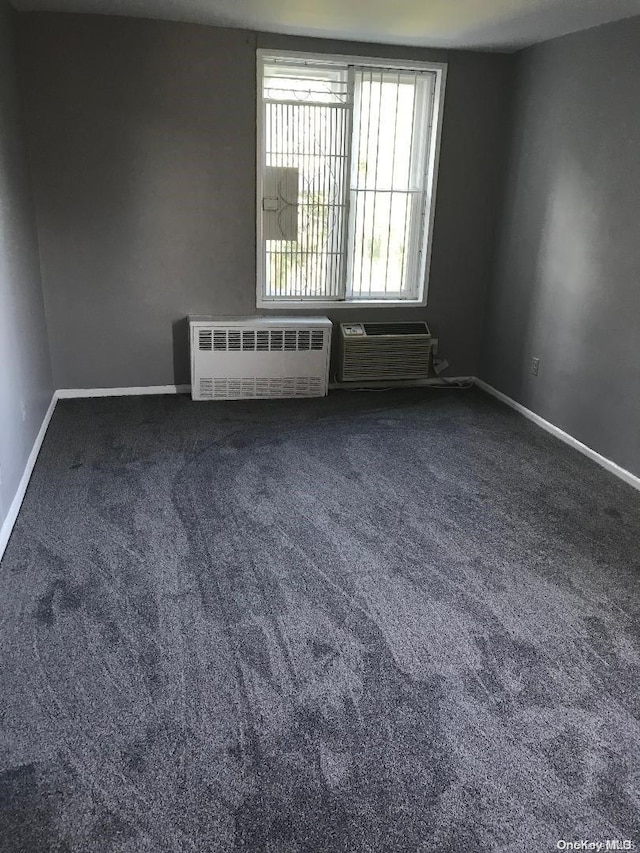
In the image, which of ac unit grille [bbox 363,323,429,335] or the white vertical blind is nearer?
the white vertical blind

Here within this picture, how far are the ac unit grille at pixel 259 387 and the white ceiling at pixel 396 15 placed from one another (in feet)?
7.14

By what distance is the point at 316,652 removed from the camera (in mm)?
2311

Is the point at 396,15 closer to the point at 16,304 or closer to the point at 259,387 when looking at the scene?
the point at 259,387

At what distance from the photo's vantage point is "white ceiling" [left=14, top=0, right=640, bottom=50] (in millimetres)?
3512

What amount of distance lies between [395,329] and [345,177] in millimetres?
1118

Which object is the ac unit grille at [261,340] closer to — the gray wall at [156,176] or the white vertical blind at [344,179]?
the gray wall at [156,176]

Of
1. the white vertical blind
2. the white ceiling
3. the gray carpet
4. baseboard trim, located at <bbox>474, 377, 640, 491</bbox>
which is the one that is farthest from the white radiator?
the white ceiling

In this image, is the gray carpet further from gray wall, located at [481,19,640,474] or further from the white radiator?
the white radiator

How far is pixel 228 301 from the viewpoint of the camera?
487 centimetres

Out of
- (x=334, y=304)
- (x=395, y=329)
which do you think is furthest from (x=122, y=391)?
(x=395, y=329)

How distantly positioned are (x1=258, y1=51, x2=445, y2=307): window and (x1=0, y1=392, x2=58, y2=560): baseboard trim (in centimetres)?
171

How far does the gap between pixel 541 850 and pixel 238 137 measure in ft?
Result: 13.9

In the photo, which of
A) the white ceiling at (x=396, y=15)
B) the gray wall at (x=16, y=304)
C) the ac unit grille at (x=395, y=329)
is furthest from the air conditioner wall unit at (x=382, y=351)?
the gray wall at (x=16, y=304)

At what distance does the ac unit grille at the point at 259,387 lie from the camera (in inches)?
189
